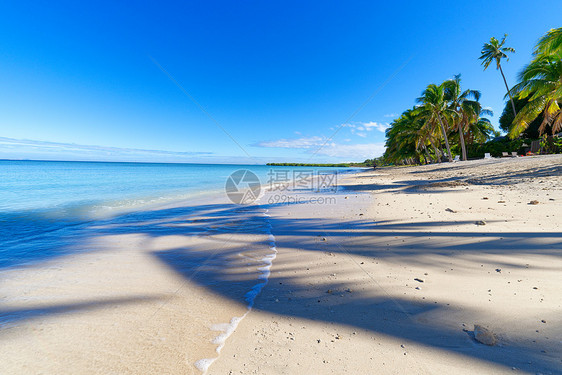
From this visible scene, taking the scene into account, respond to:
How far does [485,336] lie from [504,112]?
50.7 m

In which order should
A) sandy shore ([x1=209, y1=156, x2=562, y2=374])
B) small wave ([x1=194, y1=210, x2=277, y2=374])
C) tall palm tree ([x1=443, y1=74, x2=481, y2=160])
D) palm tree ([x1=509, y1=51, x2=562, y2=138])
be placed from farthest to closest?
tall palm tree ([x1=443, y1=74, x2=481, y2=160]), palm tree ([x1=509, y1=51, x2=562, y2=138]), small wave ([x1=194, y1=210, x2=277, y2=374]), sandy shore ([x1=209, y1=156, x2=562, y2=374])

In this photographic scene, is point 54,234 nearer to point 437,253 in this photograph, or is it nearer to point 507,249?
point 437,253

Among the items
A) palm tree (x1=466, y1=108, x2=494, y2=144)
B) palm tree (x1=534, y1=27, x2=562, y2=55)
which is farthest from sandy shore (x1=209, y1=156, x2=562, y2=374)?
palm tree (x1=466, y1=108, x2=494, y2=144)

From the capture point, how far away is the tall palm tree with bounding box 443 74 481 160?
1081 inches

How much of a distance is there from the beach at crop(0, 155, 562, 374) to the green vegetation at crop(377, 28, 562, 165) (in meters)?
14.8

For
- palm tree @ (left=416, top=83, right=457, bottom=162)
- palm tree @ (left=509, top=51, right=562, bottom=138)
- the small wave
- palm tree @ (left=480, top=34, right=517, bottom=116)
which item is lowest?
the small wave

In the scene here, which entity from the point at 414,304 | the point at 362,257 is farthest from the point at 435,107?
the point at 414,304

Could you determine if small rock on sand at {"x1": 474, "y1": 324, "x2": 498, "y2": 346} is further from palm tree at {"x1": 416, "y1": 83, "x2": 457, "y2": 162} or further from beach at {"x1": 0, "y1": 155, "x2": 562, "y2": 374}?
palm tree at {"x1": 416, "y1": 83, "x2": 457, "y2": 162}

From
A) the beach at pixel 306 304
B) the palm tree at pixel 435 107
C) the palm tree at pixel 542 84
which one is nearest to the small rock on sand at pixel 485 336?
the beach at pixel 306 304

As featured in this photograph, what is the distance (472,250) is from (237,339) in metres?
3.59

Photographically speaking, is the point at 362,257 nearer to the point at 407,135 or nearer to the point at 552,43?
the point at 552,43

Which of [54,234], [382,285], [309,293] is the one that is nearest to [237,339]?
[309,293]

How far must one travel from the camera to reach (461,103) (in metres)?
28.2

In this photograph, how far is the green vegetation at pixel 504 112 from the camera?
14.0m
